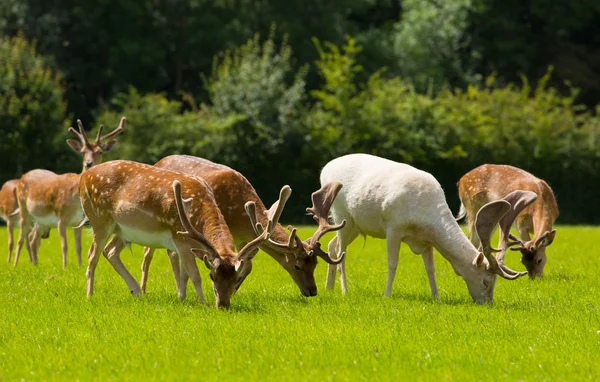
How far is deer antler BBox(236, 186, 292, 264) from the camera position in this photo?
1002 cm

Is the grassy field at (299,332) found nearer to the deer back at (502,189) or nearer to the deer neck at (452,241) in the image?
the deer neck at (452,241)

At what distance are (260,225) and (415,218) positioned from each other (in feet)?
6.16

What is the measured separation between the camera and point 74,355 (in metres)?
8.03

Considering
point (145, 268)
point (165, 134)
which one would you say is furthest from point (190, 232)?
point (165, 134)

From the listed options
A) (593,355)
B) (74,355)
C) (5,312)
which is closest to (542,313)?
(593,355)

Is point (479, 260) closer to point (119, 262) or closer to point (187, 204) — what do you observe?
point (187, 204)

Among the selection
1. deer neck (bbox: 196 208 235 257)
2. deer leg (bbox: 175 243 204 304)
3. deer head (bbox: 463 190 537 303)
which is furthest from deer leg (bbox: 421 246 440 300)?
deer leg (bbox: 175 243 204 304)

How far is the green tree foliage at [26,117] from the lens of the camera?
30.5 m

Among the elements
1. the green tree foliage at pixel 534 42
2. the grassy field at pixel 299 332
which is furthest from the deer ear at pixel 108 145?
the green tree foliage at pixel 534 42

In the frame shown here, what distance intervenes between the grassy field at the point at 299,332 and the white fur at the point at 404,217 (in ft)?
1.18

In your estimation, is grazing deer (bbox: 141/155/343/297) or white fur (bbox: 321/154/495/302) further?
white fur (bbox: 321/154/495/302)

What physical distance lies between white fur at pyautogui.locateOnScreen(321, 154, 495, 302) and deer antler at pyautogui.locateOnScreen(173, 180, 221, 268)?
245 cm

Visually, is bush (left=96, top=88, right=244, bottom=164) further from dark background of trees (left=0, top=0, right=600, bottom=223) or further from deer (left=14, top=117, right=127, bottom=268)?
deer (left=14, top=117, right=127, bottom=268)

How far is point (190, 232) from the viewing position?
32.8ft
